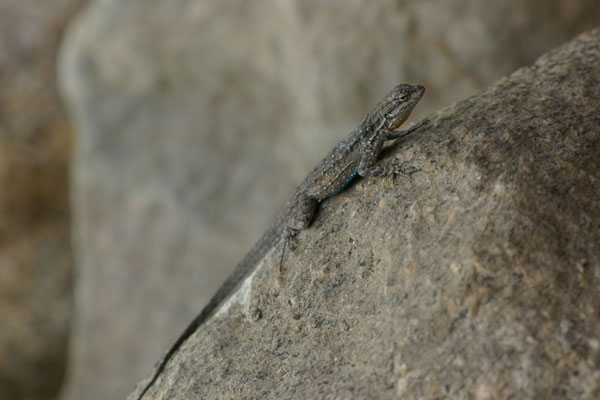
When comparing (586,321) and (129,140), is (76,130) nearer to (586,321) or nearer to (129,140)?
(129,140)

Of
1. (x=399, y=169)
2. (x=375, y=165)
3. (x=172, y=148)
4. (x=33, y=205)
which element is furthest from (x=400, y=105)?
(x=33, y=205)

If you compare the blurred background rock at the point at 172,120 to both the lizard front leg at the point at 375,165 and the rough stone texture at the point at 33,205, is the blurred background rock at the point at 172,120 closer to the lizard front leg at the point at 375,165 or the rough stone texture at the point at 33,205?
the rough stone texture at the point at 33,205

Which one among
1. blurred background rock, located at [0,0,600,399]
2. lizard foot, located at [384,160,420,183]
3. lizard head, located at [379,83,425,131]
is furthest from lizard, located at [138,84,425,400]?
blurred background rock, located at [0,0,600,399]

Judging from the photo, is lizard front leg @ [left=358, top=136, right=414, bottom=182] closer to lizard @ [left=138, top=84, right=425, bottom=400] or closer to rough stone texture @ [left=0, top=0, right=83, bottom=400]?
lizard @ [left=138, top=84, right=425, bottom=400]

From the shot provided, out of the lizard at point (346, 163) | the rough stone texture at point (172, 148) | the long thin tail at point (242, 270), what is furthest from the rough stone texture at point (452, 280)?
the rough stone texture at point (172, 148)

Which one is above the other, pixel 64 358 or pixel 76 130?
pixel 76 130

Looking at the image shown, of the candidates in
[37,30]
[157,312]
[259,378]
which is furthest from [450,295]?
[37,30]

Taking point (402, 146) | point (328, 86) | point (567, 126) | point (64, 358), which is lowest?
point (567, 126)
